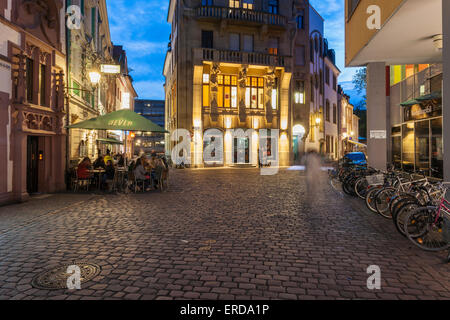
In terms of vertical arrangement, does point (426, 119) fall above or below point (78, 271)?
above

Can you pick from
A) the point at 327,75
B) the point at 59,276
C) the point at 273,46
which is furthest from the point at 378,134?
the point at 327,75

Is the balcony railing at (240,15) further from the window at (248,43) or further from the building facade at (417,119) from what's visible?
the building facade at (417,119)

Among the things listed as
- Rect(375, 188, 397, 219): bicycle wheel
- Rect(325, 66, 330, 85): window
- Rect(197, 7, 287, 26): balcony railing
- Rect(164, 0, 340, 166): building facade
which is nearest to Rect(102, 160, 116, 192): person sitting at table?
Rect(375, 188, 397, 219): bicycle wheel

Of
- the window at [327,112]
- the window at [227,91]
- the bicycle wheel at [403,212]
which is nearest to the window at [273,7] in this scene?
the window at [227,91]

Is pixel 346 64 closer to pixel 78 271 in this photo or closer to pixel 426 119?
pixel 426 119

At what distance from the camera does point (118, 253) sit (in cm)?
495

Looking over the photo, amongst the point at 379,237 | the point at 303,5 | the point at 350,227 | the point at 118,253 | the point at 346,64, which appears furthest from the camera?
the point at 303,5

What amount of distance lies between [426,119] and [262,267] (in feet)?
40.0

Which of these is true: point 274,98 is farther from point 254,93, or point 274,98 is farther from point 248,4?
point 248,4

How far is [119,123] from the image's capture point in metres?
11.6

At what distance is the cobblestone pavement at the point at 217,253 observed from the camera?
12.1 ft

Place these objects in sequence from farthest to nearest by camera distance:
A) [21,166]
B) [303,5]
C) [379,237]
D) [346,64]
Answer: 1. [303,5]
2. [346,64]
3. [21,166]
4. [379,237]

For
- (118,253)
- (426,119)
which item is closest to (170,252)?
(118,253)
